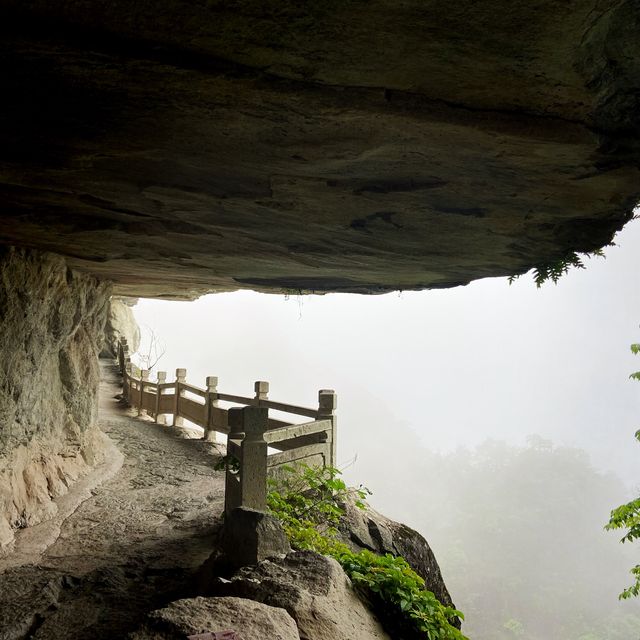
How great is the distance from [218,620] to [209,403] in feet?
27.0

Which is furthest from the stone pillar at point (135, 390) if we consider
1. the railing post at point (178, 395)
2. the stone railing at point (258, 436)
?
the stone railing at point (258, 436)

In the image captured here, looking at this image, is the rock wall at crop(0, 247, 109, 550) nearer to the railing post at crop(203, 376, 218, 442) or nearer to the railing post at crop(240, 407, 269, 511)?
the railing post at crop(203, 376, 218, 442)

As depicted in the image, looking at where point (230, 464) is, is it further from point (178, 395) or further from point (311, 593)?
point (178, 395)

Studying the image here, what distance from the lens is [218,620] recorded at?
2639mm

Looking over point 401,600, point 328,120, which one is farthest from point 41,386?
point 328,120

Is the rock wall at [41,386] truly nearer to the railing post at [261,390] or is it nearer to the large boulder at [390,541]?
the railing post at [261,390]

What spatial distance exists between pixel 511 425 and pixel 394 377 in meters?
38.0

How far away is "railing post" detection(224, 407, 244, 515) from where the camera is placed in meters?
4.96

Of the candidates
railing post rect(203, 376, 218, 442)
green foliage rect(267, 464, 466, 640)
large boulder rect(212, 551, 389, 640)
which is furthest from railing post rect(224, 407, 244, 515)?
railing post rect(203, 376, 218, 442)

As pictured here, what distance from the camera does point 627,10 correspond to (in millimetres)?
1992

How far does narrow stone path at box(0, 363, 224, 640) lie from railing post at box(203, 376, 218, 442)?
72.0 inches

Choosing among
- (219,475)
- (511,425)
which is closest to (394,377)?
(511,425)

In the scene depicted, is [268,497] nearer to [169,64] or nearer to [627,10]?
[169,64]

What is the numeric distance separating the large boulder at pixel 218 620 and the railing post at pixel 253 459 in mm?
2072
